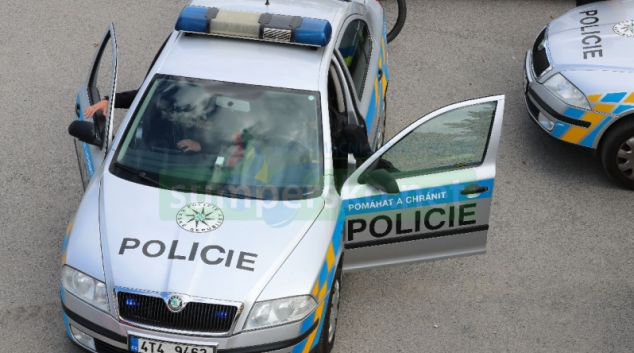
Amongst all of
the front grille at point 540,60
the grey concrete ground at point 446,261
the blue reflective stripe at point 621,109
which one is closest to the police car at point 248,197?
the grey concrete ground at point 446,261

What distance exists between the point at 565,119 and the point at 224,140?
3.20 meters

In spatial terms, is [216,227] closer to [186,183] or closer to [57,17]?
[186,183]

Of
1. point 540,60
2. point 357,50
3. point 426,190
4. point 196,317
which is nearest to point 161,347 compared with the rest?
point 196,317

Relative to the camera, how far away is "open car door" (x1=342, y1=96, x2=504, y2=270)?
17.9 feet

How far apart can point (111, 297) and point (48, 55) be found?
4.83 m

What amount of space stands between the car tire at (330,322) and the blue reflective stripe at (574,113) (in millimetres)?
2828

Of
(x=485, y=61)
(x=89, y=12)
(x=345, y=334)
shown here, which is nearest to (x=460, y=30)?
(x=485, y=61)

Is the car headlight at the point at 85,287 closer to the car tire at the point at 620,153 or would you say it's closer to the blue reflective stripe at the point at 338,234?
the blue reflective stripe at the point at 338,234

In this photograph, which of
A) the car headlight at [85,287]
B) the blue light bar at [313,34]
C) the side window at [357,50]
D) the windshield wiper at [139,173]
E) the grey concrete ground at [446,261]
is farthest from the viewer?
the side window at [357,50]

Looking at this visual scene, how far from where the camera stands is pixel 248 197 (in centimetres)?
534

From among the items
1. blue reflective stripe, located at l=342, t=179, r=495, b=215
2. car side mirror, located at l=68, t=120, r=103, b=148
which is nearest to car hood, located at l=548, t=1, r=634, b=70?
blue reflective stripe, located at l=342, t=179, r=495, b=215

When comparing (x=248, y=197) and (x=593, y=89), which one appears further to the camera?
(x=593, y=89)

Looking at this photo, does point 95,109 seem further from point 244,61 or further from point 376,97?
point 376,97

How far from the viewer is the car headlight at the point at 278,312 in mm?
4797
